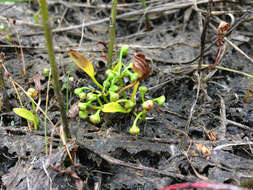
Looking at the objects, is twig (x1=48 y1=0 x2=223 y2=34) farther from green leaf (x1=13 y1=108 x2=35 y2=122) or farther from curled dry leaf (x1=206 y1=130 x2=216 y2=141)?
curled dry leaf (x1=206 y1=130 x2=216 y2=141)

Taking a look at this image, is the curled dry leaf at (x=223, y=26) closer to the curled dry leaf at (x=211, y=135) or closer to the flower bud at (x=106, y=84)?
the curled dry leaf at (x=211, y=135)

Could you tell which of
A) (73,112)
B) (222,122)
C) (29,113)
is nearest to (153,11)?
(222,122)

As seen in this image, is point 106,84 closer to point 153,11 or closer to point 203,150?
point 203,150

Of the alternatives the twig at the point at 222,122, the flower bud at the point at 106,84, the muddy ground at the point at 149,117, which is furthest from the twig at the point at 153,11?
the twig at the point at 222,122

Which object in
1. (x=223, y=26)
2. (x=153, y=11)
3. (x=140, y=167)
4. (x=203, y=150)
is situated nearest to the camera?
(x=140, y=167)

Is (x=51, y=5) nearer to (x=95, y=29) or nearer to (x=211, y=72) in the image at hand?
(x=95, y=29)

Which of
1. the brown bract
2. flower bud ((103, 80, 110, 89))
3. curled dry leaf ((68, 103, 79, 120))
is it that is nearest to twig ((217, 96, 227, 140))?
the brown bract

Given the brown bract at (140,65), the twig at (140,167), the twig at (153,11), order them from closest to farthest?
the twig at (140,167)
the brown bract at (140,65)
the twig at (153,11)

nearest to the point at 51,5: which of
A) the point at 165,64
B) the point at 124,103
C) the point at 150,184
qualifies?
the point at 165,64
